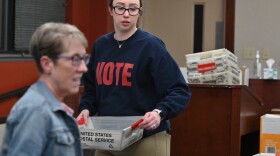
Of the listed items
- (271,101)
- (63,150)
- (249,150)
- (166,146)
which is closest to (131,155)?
(166,146)

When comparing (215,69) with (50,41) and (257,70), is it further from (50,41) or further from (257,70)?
(50,41)

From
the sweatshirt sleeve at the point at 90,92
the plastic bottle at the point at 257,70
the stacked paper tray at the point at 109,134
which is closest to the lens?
the stacked paper tray at the point at 109,134

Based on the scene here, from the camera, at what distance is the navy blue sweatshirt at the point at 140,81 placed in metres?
2.32

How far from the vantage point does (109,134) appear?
2188 millimetres

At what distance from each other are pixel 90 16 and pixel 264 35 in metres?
2.00

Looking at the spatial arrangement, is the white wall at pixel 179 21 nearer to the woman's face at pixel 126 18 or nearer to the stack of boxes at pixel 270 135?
the stack of boxes at pixel 270 135

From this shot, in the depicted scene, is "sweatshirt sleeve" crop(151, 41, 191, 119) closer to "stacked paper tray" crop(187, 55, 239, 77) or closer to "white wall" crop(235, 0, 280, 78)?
"stacked paper tray" crop(187, 55, 239, 77)

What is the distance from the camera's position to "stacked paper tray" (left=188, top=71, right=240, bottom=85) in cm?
413

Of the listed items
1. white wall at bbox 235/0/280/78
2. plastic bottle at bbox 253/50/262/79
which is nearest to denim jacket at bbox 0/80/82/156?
plastic bottle at bbox 253/50/262/79

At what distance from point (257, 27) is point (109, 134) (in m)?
4.58

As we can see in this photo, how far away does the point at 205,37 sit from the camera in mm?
6883

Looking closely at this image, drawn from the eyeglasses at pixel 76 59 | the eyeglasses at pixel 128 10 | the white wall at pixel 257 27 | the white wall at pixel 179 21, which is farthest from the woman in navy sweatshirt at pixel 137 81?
the white wall at pixel 179 21

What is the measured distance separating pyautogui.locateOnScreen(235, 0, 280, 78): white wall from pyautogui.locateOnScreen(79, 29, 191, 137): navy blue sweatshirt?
420 centimetres

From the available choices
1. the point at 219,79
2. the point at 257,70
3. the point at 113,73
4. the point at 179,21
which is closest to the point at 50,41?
the point at 113,73
